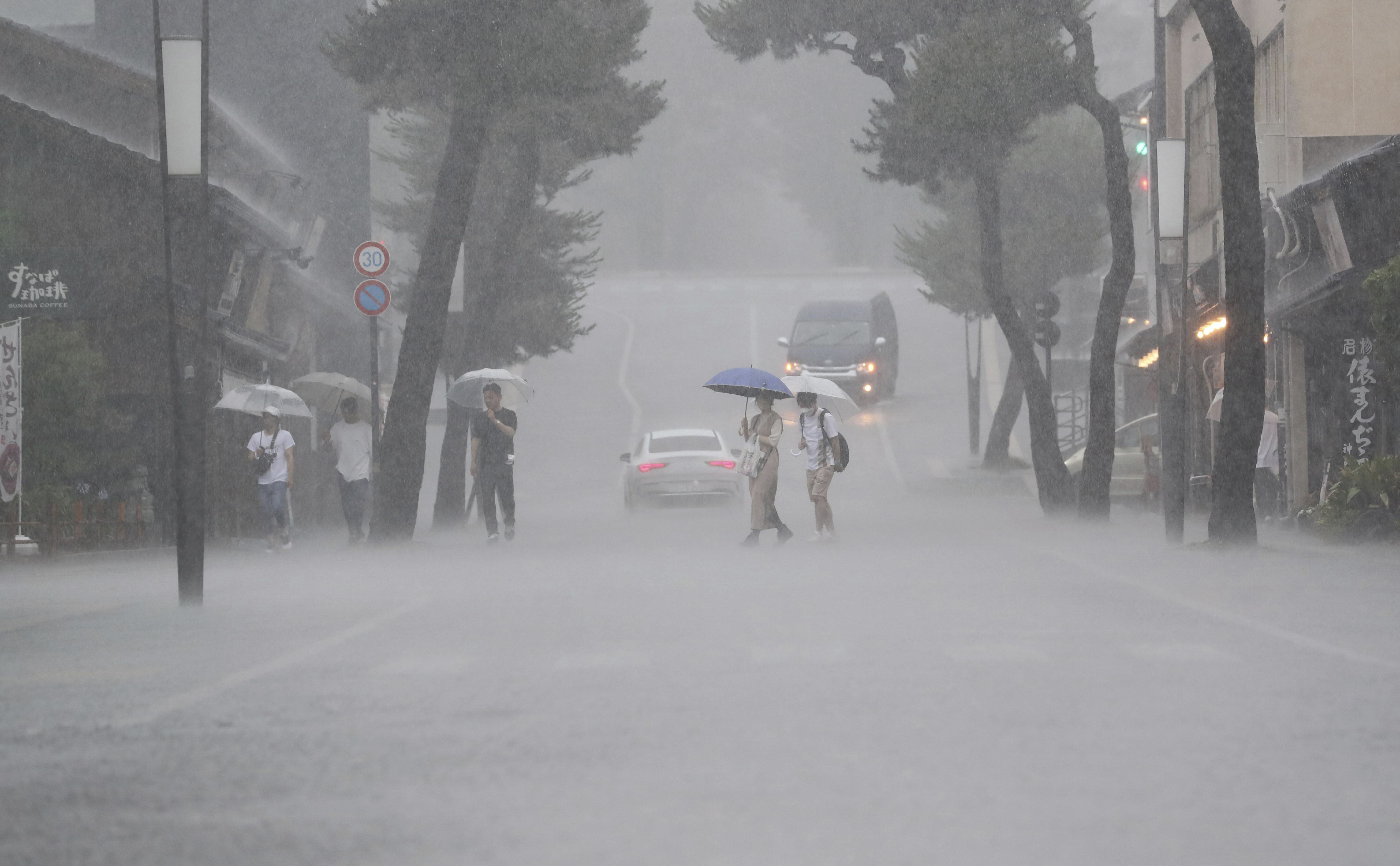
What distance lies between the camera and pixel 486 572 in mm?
18000

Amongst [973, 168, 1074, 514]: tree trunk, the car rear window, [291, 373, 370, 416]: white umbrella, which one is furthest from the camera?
the car rear window

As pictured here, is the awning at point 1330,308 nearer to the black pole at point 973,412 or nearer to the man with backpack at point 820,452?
the man with backpack at point 820,452

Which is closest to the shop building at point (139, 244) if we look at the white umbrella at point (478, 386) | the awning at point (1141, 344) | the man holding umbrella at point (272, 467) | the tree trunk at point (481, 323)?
the man holding umbrella at point (272, 467)

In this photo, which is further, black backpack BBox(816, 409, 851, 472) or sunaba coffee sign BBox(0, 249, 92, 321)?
sunaba coffee sign BBox(0, 249, 92, 321)

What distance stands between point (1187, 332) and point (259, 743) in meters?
16.6

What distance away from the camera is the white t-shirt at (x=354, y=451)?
24312mm

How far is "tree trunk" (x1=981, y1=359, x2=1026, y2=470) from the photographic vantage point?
1666 inches

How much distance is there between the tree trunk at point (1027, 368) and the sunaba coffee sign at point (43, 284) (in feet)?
40.6

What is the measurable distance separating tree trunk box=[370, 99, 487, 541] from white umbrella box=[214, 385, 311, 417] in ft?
6.19

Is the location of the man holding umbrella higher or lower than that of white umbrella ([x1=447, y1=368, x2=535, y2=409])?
lower

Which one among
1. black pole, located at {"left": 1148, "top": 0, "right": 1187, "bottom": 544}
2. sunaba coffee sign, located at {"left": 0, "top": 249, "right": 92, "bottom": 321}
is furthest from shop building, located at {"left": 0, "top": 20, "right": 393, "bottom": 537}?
black pole, located at {"left": 1148, "top": 0, "right": 1187, "bottom": 544}

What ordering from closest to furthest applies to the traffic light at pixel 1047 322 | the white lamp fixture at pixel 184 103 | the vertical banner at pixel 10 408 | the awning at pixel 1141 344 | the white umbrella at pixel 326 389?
the white lamp fixture at pixel 184 103 < the vertical banner at pixel 10 408 < the white umbrella at pixel 326 389 < the traffic light at pixel 1047 322 < the awning at pixel 1141 344

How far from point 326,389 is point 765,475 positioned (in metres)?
9.28

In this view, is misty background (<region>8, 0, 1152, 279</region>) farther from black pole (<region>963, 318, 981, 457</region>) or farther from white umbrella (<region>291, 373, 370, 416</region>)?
white umbrella (<region>291, 373, 370, 416</region>)
